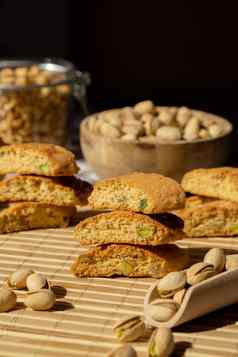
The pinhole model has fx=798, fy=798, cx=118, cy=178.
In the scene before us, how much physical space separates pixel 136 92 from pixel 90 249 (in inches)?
106

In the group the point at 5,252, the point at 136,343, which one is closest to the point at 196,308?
the point at 136,343

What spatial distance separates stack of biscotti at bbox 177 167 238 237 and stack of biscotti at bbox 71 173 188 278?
0.74 feet

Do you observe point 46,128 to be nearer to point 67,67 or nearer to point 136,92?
point 67,67

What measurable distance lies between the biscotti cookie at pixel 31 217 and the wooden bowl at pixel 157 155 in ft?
0.86

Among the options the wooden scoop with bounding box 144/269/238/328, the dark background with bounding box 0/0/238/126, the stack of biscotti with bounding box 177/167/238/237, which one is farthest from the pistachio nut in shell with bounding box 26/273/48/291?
the dark background with bounding box 0/0/238/126

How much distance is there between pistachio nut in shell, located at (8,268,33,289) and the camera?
1.56 metres

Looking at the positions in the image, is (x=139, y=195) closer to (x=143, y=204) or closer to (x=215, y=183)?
(x=143, y=204)

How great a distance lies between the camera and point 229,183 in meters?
1.89

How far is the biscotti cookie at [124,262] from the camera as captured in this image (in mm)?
1637

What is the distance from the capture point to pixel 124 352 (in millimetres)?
1245

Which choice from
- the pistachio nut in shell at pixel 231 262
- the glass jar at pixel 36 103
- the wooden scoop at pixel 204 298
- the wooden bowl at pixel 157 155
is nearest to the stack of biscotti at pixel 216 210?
the wooden bowl at pixel 157 155

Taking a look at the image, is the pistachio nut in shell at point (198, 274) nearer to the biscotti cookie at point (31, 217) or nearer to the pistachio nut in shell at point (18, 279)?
the pistachio nut in shell at point (18, 279)

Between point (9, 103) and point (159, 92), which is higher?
point (9, 103)

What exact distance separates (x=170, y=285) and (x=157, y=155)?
29.6 inches
